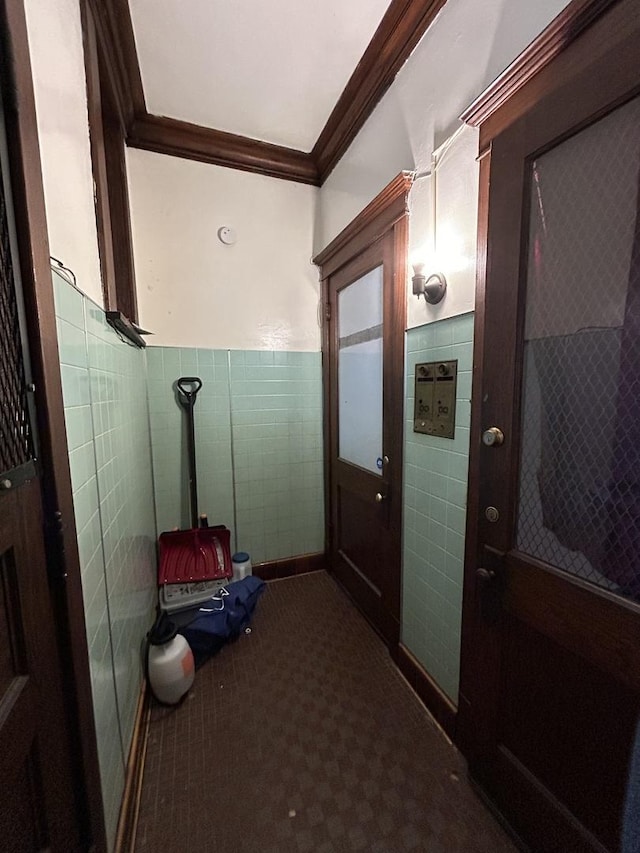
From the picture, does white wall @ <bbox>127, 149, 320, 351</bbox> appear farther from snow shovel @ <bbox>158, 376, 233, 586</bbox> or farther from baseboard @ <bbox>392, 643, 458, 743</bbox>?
baseboard @ <bbox>392, 643, 458, 743</bbox>

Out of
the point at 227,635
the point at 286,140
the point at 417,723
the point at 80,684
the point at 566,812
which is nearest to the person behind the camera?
the point at 80,684

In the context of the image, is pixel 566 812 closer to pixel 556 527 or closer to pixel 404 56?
pixel 556 527

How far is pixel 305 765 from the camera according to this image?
1.20 meters

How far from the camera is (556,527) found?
864 mm

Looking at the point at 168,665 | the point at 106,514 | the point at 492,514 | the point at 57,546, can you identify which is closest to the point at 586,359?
the point at 492,514

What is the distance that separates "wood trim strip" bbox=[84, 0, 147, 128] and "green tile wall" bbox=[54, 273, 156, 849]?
46.3 inches

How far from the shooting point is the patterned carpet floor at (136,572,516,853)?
1.00 m

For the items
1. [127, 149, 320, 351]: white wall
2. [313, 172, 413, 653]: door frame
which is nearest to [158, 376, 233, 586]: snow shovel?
[127, 149, 320, 351]: white wall

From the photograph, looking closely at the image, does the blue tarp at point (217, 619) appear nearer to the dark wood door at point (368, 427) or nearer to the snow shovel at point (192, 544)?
the snow shovel at point (192, 544)

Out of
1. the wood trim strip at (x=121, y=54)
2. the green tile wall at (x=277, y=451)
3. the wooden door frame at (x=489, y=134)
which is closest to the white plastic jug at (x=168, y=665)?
the green tile wall at (x=277, y=451)

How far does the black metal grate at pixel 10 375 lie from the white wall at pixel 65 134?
22 centimetres

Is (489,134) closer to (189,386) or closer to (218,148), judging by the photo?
(218,148)

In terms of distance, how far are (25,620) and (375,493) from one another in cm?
145

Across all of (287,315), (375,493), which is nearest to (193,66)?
(287,315)
